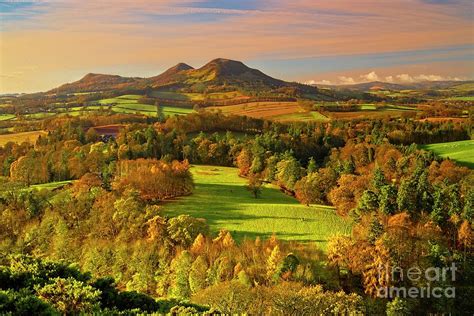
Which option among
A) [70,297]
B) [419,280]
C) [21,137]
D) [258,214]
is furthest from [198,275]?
[21,137]

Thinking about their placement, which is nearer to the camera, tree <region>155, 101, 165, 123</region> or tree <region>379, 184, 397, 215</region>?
tree <region>379, 184, 397, 215</region>

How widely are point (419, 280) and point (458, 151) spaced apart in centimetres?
8003

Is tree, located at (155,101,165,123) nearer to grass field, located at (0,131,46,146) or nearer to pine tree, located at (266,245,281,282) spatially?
grass field, located at (0,131,46,146)

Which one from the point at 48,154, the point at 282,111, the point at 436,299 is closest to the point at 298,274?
the point at 436,299

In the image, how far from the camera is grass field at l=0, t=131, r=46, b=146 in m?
120

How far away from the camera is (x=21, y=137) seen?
12450 centimetres

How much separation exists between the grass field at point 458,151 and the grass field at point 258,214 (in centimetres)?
5109

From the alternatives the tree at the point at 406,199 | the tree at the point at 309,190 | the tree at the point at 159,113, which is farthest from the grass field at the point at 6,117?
the tree at the point at 406,199

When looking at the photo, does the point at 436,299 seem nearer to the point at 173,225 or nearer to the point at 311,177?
the point at 173,225

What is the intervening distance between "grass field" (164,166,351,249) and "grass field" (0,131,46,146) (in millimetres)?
65006

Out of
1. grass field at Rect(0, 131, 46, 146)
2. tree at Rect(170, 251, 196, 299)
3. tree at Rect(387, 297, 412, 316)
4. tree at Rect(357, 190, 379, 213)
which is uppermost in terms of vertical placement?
grass field at Rect(0, 131, 46, 146)

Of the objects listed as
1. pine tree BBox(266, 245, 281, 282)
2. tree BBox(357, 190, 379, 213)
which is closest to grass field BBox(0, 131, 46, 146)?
tree BBox(357, 190, 379, 213)

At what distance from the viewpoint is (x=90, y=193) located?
65500mm

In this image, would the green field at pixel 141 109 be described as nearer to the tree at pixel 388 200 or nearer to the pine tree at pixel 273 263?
the tree at pixel 388 200
